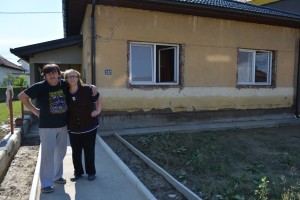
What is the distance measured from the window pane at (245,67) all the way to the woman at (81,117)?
7751 millimetres

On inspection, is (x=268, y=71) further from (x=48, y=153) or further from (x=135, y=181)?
(x=48, y=153)

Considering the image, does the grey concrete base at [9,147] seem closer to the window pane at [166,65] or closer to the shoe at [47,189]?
the shoe at [47,189]

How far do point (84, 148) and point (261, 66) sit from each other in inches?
355

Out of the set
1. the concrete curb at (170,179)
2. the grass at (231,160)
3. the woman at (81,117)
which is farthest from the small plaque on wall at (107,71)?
the woman at (81,117)

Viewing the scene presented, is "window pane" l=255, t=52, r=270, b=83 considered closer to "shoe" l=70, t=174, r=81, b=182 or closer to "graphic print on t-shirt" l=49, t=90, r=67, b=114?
"shoe" l=70, t=174, r=81, b=182

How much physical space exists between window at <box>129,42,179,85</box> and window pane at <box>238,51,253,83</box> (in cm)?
271

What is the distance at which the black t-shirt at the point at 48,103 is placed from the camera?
4066mm

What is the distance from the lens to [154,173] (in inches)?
198

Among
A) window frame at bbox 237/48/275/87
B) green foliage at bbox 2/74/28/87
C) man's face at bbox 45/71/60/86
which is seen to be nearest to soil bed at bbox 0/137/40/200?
man's face at bbox 45/71/60/86

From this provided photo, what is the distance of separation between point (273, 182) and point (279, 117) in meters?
7.66

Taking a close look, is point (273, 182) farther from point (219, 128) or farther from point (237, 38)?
point (237, 38)

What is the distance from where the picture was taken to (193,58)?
9.84 metres

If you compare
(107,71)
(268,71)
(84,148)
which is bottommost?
(84,148)

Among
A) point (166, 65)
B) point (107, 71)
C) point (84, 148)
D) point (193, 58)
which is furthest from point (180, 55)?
point (84, 148)
